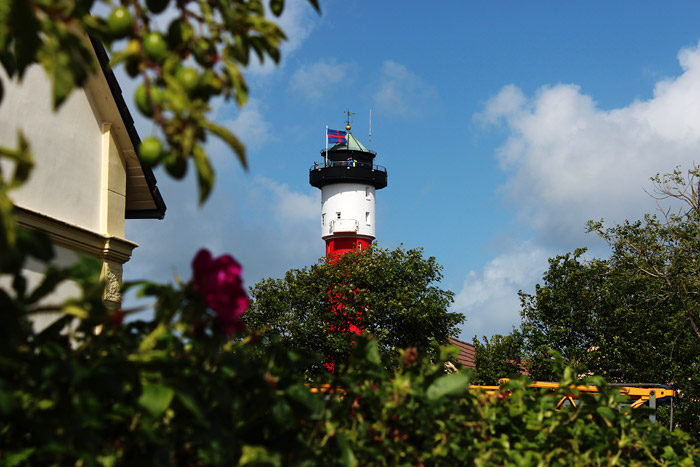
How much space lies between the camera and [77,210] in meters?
10.2

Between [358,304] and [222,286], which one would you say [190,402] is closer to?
[222,286]

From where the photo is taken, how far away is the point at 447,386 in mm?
2578

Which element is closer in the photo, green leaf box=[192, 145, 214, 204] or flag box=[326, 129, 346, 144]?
green leaf box=[192, 145, 214, 204]

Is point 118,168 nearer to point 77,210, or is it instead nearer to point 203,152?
point 77,210

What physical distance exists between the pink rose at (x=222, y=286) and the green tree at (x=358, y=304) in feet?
131

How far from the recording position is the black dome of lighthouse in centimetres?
7162

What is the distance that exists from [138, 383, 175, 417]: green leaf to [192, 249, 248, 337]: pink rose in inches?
8.6

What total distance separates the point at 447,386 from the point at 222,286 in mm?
976

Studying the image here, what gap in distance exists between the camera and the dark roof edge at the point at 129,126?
10139 mm

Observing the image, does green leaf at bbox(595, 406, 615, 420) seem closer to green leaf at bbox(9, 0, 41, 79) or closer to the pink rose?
the pink rose

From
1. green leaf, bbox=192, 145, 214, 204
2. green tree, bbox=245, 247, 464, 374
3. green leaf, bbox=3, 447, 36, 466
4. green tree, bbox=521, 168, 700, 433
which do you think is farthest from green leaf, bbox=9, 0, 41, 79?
green tree, bbox=245, 247, 464, 374

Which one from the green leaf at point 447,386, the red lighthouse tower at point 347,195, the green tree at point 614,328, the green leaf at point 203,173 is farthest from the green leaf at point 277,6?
the red lighthouse tower at point 347,195

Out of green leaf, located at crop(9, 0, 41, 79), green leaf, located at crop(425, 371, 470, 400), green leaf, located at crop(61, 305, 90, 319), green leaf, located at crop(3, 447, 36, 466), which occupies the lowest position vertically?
green leaf, located at crop(3, 447, 36, 466)

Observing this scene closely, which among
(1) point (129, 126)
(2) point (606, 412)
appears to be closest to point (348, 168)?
(1) point (129, 126)
